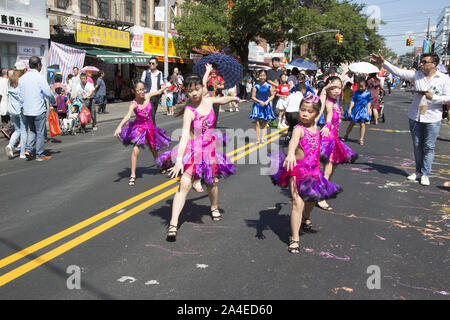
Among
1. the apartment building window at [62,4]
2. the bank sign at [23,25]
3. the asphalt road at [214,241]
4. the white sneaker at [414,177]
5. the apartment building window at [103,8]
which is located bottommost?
the asphalt road at [214,241]

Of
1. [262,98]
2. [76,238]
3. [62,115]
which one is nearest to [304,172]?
[76,238]

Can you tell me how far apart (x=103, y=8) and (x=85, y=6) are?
5.47 ft

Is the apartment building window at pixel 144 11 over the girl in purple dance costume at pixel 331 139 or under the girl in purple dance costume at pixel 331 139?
over

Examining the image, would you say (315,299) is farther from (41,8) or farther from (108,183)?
(41,8)

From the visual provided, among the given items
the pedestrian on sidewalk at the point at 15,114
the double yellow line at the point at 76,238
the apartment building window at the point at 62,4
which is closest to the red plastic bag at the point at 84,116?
the pedestrian on sidewalk at the point at 15,114

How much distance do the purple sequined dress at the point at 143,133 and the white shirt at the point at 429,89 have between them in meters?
4.14

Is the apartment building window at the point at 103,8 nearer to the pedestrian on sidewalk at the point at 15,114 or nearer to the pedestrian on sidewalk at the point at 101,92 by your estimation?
the pedestrian on sidewalk at the point at 101,92

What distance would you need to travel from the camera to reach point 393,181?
7629 mm

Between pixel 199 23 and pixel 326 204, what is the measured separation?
28918 millimetres

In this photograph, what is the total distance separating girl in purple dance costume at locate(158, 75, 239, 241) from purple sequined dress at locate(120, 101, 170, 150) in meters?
2.43

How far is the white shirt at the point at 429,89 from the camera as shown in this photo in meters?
7.13

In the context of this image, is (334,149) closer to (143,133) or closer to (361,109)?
(143,133)

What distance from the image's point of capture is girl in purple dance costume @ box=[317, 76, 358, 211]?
5793 millimetres

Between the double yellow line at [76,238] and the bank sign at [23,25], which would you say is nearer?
the double yellow line at [76,238]
